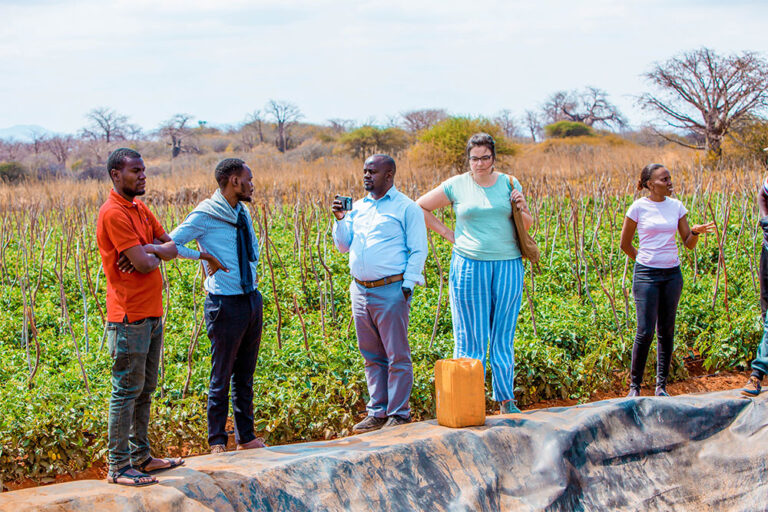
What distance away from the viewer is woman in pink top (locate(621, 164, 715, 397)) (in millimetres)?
4172

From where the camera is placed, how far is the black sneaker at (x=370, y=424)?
386cm

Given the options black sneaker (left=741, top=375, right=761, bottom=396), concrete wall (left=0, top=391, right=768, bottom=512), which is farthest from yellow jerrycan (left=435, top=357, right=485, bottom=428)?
black sneaker (left=741, top=375, right=761, bottom=396)

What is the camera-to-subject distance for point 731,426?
3.80m

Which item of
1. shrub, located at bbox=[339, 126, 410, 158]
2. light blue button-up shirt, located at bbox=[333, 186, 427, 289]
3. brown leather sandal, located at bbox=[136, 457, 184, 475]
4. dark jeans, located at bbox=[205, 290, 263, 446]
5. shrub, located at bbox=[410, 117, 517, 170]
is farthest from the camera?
shrub, located at bbox=[339, 126, 410, 158]

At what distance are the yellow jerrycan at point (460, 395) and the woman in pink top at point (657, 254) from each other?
4.29 ft

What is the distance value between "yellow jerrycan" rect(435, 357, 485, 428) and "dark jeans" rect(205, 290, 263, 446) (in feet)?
3.15

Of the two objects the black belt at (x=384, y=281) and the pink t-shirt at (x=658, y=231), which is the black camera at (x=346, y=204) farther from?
the pink t-shirt at (x=658, y=231)

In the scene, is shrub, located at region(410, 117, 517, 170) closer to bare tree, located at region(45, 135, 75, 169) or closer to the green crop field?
the green crop field

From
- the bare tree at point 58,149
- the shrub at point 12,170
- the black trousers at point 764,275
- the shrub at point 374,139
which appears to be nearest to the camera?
the black trousers at point 764,275

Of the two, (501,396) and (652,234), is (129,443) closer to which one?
(501,396)

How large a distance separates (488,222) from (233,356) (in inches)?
57.3

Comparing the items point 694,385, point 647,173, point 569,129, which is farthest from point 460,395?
point 569,129

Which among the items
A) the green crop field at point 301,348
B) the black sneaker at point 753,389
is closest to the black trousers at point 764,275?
the green crop field at point 301,348

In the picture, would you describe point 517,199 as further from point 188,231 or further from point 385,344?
point 188,231
